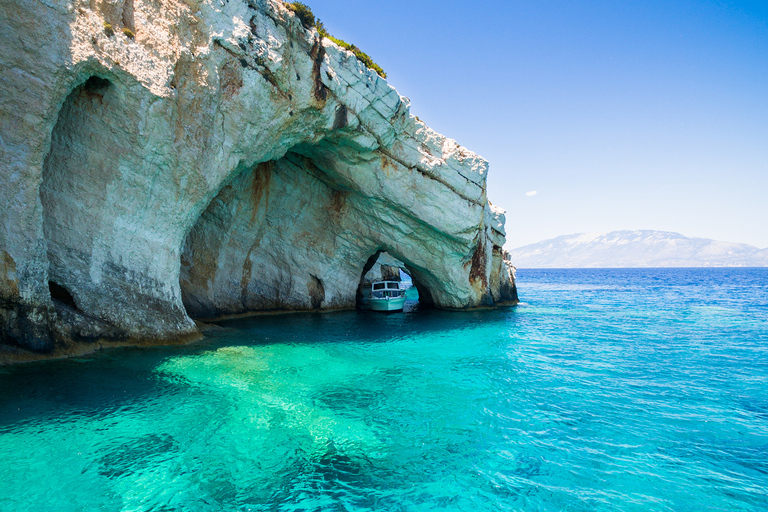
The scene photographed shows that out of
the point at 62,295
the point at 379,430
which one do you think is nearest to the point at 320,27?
the point at 62,295

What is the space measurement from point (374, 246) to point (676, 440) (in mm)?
20795

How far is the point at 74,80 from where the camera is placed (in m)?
11.9

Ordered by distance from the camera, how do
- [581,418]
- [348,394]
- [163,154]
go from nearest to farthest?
[581,418] < [348,394] < [163,154]

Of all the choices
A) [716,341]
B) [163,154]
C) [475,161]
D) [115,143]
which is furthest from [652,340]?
[115,143]

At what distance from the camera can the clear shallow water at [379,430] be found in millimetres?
6809

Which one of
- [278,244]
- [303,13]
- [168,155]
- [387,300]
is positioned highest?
[303,13]

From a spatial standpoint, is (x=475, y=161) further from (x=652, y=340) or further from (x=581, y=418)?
(x=581, y=418)

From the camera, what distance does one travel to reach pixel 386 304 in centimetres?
2978

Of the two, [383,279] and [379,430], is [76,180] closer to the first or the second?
[379,430]

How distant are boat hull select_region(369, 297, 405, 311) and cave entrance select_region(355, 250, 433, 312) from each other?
0.65m

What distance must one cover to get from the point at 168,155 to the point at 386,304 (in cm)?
1842

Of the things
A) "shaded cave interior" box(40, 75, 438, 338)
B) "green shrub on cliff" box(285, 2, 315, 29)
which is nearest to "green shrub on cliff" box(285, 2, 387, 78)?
"green shrub on cliff" box(285, 2, 315, 29)

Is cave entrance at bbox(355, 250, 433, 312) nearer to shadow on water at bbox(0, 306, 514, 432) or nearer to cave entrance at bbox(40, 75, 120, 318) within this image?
shadow on water at bbox(0, 306, 514, 432)

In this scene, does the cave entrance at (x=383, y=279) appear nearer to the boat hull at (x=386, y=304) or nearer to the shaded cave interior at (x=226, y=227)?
the shaded cave interior at (x=226, y=227)
